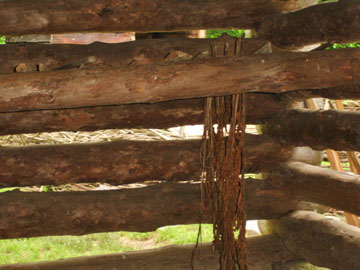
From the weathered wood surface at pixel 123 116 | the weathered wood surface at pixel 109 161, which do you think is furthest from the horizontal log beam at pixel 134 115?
the weathered wood surface at pixel 109 161

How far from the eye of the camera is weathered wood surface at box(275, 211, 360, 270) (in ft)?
10.8

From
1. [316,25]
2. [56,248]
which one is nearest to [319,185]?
[316,25]

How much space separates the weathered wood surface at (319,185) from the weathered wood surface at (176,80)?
29.3 inches

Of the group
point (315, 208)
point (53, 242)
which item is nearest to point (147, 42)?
point (315, 208)

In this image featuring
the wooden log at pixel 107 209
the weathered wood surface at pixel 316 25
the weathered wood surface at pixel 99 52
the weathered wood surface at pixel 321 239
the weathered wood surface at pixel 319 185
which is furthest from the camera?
the wooden log at pixel 107 209

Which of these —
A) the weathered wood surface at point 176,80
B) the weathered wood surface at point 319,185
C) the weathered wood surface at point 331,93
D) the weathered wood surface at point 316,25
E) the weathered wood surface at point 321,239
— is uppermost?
the weathered wood surface at point 316,25

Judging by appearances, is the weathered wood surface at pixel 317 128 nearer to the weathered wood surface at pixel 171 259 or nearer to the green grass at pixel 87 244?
the weathered wood surface at pixel 171 259

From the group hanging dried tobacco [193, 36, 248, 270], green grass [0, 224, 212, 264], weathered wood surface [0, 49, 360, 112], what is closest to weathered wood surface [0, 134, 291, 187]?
hanging dried tobacco [193, 36, 248, 270]

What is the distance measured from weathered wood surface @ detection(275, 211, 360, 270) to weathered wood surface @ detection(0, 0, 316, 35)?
62.0 inches

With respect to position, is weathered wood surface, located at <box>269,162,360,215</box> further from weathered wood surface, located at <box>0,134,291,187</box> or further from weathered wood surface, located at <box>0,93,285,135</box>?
weathered wood surface, located at <box>0,93,285,135</box>

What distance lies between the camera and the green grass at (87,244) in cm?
544

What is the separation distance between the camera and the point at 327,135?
127 inches

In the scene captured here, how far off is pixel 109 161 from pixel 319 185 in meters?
1.51

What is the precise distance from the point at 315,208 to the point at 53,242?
10.5 feet
